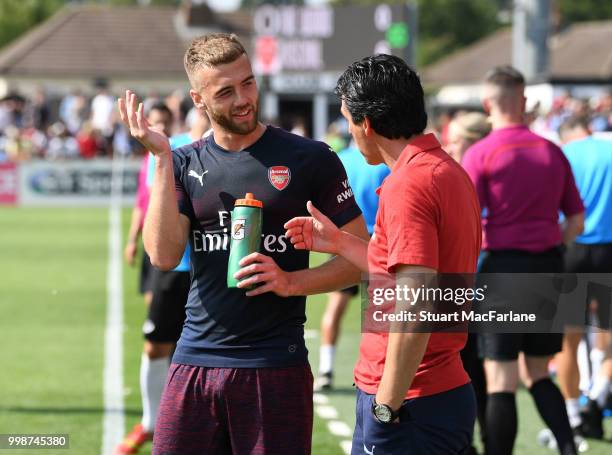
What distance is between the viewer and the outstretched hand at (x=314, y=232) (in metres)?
4.20

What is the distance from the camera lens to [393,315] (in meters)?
3.93

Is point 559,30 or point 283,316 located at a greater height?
point 559,30

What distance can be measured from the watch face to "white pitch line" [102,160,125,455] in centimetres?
383

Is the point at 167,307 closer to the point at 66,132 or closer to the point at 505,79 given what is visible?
the point at 505,79

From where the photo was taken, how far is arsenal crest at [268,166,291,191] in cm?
438

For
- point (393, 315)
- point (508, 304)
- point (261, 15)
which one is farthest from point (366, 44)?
point (393, 315)

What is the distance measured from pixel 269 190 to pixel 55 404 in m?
5.10

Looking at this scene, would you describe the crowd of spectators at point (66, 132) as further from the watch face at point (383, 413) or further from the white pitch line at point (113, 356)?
the watch face at point (383, 413)

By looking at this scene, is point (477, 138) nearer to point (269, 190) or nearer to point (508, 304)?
point (508, 304)

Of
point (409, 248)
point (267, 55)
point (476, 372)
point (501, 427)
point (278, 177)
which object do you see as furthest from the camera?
point (267, 55)

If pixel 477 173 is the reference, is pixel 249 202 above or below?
below

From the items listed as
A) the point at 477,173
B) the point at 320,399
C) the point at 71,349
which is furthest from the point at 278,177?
the point at 71,349

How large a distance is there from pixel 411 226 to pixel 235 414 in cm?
102

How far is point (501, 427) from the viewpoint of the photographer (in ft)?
20.9
